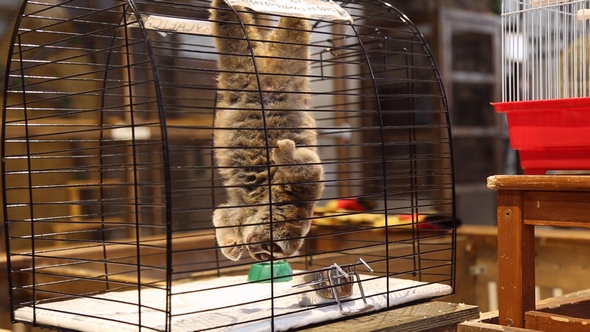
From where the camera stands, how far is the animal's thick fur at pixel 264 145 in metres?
1.51

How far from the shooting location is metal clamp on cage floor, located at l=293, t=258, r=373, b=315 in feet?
4.93

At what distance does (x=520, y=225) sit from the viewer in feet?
4.54

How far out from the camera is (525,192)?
1.38 m

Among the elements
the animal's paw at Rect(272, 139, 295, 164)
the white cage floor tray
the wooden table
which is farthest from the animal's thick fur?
the wooden table

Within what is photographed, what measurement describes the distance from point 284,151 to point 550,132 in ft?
1.75

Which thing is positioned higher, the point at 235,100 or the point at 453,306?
the point at 235,100

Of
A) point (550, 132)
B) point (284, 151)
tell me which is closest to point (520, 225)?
point (550, 132)

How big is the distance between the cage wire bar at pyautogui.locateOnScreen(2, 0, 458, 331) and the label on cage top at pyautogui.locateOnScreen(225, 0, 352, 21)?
0.17 feet

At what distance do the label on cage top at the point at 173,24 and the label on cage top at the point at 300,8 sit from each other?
0.76 feet

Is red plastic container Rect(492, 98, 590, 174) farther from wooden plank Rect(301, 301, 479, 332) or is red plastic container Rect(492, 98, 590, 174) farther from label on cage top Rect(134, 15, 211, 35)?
label on cage top Rect(134, 15, 211, 35)

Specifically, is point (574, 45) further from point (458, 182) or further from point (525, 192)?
point (458, 182)

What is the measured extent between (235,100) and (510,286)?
76 cm

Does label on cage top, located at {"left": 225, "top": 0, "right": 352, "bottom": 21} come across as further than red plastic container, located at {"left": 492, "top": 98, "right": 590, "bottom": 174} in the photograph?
Yes

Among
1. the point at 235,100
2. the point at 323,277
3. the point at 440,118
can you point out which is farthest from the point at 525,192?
the point at 440,118
